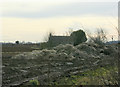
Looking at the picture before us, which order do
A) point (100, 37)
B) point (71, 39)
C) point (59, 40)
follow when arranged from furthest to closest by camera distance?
point (59, 40), point (71, 39), point (100, 37)

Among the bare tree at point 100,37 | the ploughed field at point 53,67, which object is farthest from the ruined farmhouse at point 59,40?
the bare tree at point 100,37

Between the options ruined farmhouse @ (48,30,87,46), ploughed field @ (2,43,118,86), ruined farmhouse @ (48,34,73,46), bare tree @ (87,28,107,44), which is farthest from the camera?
ruined farmhouse @ (48,34,73,46)

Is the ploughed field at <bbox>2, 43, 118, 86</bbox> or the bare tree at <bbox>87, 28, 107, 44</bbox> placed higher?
the bare tree at <bbox>87, 28, 107, 44</bbox>

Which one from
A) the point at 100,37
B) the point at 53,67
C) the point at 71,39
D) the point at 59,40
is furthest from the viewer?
the point at 59,40

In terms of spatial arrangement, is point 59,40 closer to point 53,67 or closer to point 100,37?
point 53,67

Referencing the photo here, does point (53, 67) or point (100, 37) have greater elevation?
point (100, 37)

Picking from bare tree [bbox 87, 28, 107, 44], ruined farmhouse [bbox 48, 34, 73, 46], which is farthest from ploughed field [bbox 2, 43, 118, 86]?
ruined farmhouse [bbox 48, 34, 73, 46]

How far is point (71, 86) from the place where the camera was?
34.2 ft

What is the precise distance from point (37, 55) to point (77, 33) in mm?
20493

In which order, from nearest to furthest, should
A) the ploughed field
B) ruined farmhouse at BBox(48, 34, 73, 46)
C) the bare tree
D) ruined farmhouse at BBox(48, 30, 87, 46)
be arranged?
the bare tree → the ploughed field → ruined farmhouse at BBox(48, 30, 87, 46) → ruined farmhouse at BBox(48, 34, 73, 46)

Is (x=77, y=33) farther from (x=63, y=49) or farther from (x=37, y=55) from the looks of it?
(x=37, y=55)

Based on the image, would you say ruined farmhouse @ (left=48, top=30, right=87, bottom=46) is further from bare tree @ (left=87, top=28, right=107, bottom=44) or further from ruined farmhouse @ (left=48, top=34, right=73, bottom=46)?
bare tree @ (left=87, top=28, right=107, bottom=44)

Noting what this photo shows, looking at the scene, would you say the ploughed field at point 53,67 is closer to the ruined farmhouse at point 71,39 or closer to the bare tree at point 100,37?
the bare tree at point 100,37

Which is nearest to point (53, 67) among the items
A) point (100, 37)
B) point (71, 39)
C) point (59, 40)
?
point (100, 37)
